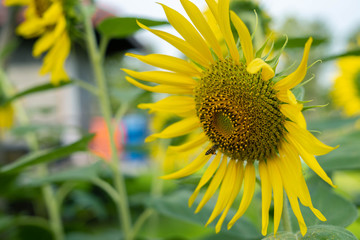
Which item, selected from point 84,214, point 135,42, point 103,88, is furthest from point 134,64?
point 103,88

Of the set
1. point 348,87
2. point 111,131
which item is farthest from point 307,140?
point 348,87

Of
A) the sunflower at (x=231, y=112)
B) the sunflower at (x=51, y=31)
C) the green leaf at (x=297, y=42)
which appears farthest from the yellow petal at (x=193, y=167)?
the sunflower at (x=51, y=31)

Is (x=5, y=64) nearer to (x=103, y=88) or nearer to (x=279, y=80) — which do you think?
(x=103, y=88)

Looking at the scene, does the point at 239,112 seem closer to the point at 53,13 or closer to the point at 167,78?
the point at 167,78

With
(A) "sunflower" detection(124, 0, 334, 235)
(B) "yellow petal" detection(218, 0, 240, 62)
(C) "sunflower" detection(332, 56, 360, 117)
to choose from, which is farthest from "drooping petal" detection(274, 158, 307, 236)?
(C) "sunflower" detection(332, 56, 360, 117)

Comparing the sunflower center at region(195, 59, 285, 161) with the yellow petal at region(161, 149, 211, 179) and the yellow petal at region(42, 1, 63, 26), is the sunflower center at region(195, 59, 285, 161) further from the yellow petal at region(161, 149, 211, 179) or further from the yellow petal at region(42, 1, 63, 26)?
the yellow petal at region(42, 1, 63, 26)

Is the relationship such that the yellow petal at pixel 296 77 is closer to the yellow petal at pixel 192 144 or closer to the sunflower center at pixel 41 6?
the yellow petal at pixel 192 144

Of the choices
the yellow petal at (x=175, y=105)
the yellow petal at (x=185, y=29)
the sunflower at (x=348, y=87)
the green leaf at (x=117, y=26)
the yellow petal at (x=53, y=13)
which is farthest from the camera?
the sunflower at (x=348, y=87)
